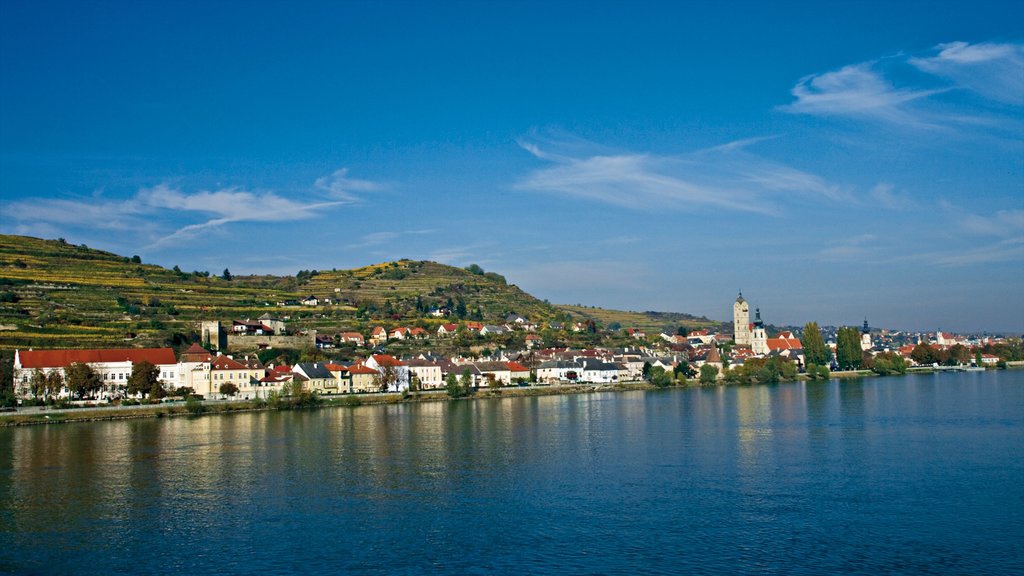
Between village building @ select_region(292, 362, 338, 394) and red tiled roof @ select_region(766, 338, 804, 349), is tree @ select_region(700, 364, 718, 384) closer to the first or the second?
village building @ select_region(292, 362, 338, 394)

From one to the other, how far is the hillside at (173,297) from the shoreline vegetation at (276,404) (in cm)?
1406

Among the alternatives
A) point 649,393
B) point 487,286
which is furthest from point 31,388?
point 487,286

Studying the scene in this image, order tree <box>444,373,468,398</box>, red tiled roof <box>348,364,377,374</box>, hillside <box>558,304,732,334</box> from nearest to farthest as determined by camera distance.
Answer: tree <box>444,373,468,398</box>
red tiled roof <box>348,364,377,374</box>
hillside <box>558,304,732,334</box>

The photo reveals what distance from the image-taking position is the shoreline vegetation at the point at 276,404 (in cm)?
4131

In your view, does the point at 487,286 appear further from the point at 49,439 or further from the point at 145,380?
the point at 49,439

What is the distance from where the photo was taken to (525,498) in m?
20.5

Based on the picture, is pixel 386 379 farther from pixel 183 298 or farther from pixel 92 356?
pixel 183 298

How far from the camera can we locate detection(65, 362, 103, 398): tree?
150 feet

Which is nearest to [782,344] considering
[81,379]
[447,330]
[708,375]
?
[708,375]

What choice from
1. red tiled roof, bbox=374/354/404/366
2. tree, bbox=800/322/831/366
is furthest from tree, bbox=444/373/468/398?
tree, bbox=800/322/831/366

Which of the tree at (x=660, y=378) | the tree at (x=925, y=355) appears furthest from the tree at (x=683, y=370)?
the tree at (x=925, y=355)

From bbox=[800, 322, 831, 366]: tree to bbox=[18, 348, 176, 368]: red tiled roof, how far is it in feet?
187

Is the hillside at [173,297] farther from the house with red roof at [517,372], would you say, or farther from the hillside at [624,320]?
the hillside at [624,320]

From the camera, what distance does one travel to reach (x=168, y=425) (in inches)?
1537
